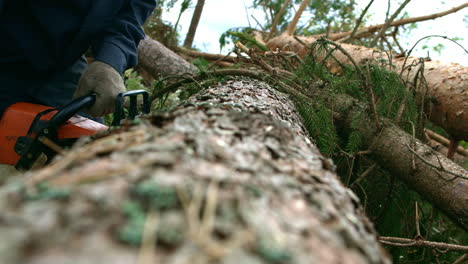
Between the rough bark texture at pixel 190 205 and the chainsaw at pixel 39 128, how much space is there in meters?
1.01

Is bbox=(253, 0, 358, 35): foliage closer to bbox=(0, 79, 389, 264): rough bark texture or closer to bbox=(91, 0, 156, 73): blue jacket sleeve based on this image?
bbox=(91, 0, 156, 73): blue jacket sleeve

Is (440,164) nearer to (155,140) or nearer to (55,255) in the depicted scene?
(155,140)

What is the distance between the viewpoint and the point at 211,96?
126cm

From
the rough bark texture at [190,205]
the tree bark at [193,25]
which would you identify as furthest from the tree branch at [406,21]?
the rough bark texture at [190,205]

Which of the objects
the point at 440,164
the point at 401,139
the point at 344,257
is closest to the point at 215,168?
the point at 344,257

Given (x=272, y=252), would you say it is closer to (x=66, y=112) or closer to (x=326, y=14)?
(x=66, y=112)

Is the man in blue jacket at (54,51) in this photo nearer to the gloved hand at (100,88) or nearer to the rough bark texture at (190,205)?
the gloved hand at (100,88)

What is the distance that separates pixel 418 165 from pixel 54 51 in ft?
7.41

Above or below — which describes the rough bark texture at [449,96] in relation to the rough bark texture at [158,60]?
above

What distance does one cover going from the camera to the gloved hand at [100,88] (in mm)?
1854

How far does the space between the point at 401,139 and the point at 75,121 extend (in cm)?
181

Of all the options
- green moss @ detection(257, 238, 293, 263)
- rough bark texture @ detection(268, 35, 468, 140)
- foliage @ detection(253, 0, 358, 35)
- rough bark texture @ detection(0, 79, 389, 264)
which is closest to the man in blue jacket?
rough bark texture @ detection(0, 79, 389, 264)

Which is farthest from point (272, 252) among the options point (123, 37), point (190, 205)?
point (123, 37)

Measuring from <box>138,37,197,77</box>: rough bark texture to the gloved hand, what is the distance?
6.85 feet
